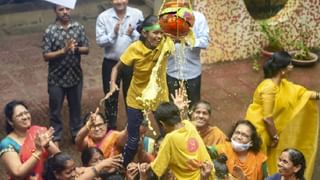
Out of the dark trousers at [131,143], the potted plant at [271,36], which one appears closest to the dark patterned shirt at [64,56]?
the dark trousers at [131,143]

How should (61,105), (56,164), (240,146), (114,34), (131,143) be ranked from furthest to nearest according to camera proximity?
(61,105)
(114,34)
(131,143)
(240,146)
(56,164)

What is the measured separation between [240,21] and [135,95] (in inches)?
149

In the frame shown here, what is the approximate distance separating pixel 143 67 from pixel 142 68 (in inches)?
0.5

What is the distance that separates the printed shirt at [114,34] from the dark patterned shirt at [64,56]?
226 mm

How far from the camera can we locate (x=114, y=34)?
270 inches

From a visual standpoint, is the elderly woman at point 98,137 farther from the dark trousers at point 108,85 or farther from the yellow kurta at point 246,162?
the dark trousers at point 108,85

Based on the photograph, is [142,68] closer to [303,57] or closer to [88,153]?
[88,153]

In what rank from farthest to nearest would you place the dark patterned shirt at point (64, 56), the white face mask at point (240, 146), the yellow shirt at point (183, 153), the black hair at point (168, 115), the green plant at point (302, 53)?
the green plant at point (302, 53)
the dark patterned shirt at point (64, 56)
the white face mask at point (240, 146)
the black hair at point (168, 115)
the yellow shirt at point (183, 153)

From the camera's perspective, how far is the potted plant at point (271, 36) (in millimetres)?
9625

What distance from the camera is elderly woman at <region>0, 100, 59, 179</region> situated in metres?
4.86

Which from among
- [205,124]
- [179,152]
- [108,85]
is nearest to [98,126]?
[205,124]

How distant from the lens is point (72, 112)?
714 centimetres

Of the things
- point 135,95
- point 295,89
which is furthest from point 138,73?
point 295,89

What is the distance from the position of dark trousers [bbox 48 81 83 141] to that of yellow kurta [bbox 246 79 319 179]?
2.05 meters
